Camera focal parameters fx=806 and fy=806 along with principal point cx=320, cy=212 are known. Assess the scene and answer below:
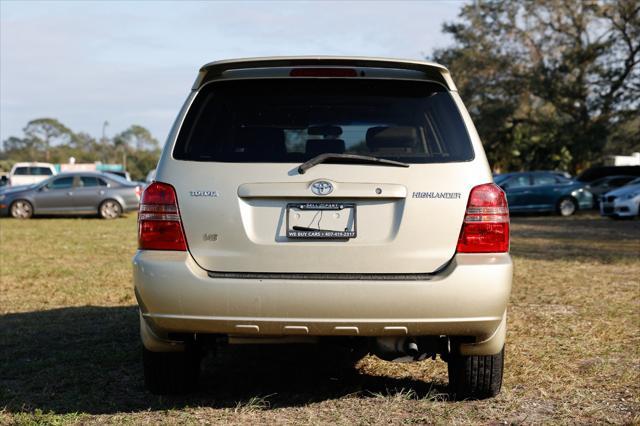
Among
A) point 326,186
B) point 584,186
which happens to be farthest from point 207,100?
point 584,186

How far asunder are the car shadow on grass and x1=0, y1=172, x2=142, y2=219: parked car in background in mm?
17814

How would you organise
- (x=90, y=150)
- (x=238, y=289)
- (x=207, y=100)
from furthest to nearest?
1. (x=90, y=150)
2. (x=207, y=100)
3. (x=238, y=289)

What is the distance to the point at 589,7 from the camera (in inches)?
1479

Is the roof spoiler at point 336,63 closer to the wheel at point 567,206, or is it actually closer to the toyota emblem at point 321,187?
the toyota emblem at point 321,187

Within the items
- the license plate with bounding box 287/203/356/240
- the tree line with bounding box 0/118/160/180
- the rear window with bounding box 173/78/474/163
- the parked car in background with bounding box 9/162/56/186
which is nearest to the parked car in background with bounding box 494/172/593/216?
the parked car in background with bounding box 9/162/56/186

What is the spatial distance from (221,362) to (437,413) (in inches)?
Answer: 74.0

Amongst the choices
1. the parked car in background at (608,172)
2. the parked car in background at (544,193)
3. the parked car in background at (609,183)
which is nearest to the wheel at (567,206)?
the parked car in background at (544,193)

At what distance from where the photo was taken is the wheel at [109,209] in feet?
79.2

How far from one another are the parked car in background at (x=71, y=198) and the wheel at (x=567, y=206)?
43.9 ft

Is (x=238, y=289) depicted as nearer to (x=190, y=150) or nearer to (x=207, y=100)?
(x=190, y=150)

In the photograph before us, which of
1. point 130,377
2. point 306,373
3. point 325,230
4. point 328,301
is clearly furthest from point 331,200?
point 130,377

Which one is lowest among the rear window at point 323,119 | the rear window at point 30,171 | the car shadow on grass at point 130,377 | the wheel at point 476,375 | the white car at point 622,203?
the white car at point 622,203

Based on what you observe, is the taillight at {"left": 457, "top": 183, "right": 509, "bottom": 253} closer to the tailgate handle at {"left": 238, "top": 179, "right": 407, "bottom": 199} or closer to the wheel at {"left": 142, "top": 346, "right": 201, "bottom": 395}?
the tailgate handle at {"left": 238, "top": 179, "right": 407, "bottom": 199}

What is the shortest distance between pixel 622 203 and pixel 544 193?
11.5 ft
